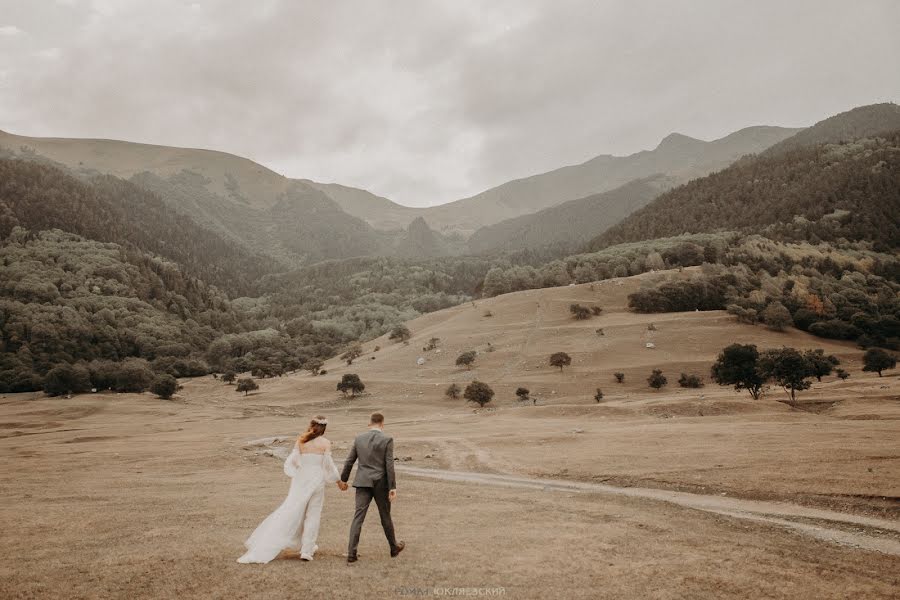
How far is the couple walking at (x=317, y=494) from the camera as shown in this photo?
11828mm

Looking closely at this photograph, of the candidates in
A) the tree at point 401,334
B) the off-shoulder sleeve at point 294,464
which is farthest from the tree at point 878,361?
the tree at point 401,334

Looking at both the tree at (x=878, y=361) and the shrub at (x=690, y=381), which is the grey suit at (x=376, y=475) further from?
the tree at (x=878, y=361)

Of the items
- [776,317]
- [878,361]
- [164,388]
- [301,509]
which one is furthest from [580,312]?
[301,509]

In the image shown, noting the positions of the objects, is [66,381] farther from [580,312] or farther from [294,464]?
[294,464]

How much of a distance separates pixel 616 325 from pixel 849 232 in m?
137

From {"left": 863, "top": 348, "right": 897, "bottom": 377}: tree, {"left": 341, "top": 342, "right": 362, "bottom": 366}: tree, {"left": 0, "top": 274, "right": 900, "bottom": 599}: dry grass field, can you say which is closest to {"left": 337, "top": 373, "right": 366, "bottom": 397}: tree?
{"left": 341, "top": 342, "right": 362, "bottom": 366}: tree

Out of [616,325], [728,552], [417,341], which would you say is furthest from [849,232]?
[728,552]

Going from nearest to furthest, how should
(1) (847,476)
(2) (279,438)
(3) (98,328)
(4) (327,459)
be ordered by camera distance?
(4) (327,459)
(1) (847,476)
(2) (279,438)
(3) (98,328)

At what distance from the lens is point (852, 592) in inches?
392

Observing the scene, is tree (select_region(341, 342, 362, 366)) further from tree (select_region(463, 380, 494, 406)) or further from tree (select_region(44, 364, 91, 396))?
tree (select_region(463, 380, 494, 406))

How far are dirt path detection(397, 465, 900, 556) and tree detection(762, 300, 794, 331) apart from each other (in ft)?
338

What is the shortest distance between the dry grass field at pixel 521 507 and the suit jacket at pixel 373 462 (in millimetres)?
1900

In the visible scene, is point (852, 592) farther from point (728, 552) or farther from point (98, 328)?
point (98, 328)

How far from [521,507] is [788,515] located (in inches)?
366
